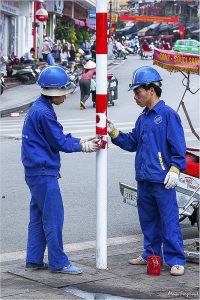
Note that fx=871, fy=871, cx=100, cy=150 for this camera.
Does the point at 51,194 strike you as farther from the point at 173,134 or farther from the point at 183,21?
the point at 183,21

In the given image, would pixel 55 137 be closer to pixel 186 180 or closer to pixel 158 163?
pixel 158 163

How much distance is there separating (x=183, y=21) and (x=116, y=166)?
314 feet

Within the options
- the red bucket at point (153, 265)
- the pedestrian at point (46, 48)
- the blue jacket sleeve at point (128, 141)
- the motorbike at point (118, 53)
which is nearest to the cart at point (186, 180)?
the blue jacket sleeve at point (128, 141)

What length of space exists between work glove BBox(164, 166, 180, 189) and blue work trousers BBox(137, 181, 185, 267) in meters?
0.14

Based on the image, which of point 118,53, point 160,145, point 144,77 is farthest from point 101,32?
point 118,53

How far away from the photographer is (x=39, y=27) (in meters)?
50.2

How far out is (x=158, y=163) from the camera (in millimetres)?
7504

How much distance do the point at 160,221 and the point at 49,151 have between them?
120cm

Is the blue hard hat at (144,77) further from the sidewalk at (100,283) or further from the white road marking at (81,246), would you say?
the white road marking at (81,246)

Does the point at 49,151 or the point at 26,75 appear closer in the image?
the point at 49,151

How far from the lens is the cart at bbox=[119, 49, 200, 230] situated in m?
8.95

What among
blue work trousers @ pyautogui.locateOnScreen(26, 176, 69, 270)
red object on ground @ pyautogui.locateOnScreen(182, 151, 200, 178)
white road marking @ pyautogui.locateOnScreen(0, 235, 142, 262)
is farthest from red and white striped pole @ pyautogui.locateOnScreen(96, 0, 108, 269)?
red object on ground @ pyautogui.locateOnScreen(182, 151, 200, 178)

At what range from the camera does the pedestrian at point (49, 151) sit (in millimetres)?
7352

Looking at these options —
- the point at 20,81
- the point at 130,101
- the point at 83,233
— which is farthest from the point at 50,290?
the point at 20,81
